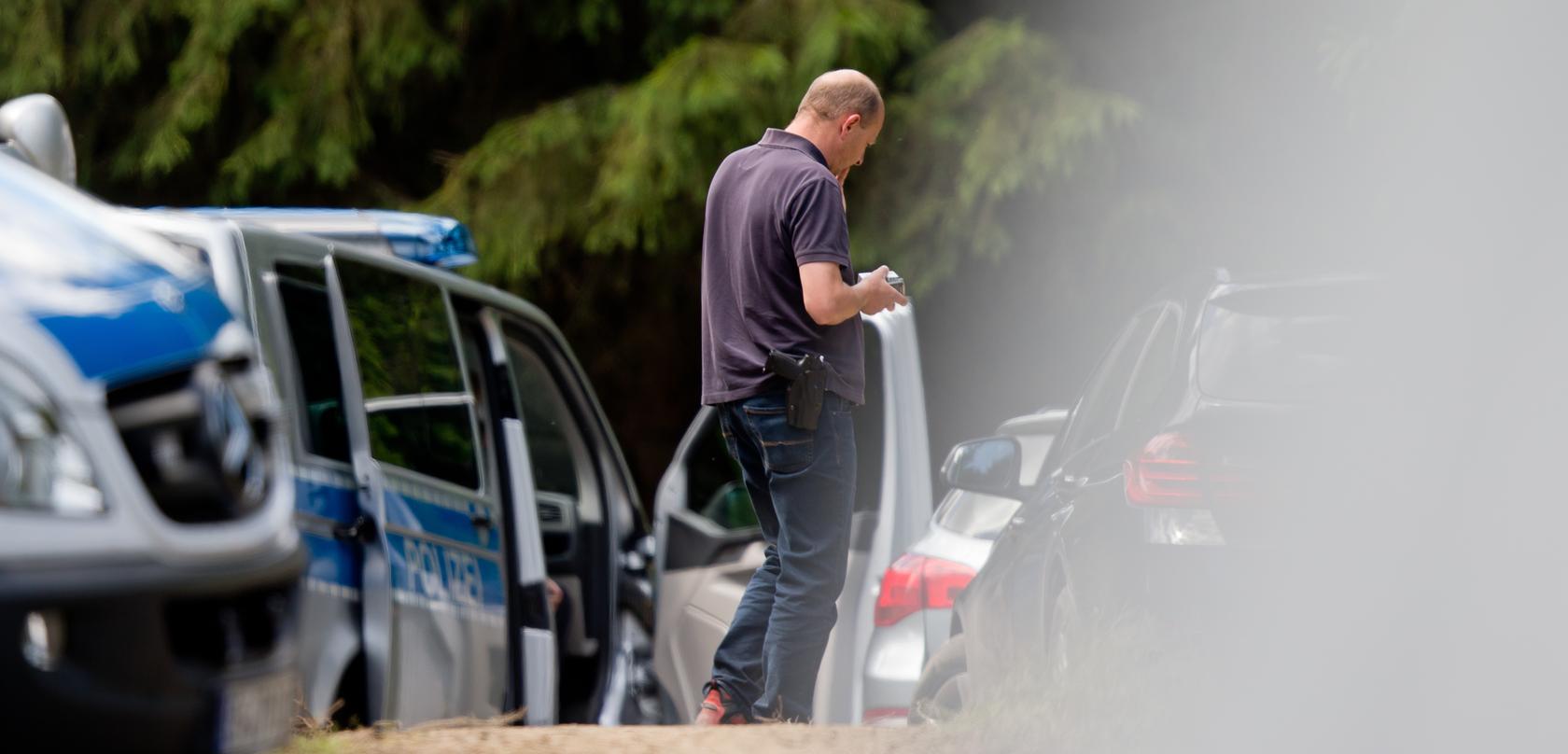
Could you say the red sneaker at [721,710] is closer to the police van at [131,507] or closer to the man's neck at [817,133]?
the man's neck at [817,133]

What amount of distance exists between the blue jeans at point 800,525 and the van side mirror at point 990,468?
1.28 ft

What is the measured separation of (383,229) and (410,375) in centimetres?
→ 48

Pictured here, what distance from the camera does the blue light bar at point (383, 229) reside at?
478 centimetres

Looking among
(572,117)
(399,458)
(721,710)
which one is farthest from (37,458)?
(572,117)

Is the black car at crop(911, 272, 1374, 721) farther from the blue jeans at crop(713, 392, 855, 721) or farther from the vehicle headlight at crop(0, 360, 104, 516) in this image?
the vehicle headlight at crop(0, 360, 104, 516)

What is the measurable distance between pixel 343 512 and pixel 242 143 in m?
6.00

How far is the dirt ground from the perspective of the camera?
12.1 feet

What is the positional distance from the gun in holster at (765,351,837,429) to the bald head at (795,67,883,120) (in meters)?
0.64

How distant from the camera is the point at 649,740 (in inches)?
151

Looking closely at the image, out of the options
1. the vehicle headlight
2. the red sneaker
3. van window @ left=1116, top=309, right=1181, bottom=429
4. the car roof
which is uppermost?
the vehicle headlight

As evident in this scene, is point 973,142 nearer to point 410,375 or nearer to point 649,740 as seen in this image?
point 410,375

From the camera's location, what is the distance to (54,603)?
6.56 feet

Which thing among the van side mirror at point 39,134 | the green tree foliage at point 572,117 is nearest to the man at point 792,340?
the van side mirror at point 39,134

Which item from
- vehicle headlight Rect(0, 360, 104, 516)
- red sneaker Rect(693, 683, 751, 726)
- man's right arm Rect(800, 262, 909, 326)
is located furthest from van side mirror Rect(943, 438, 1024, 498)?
vehicle headlight Rect(0, 360, 104, 516)
